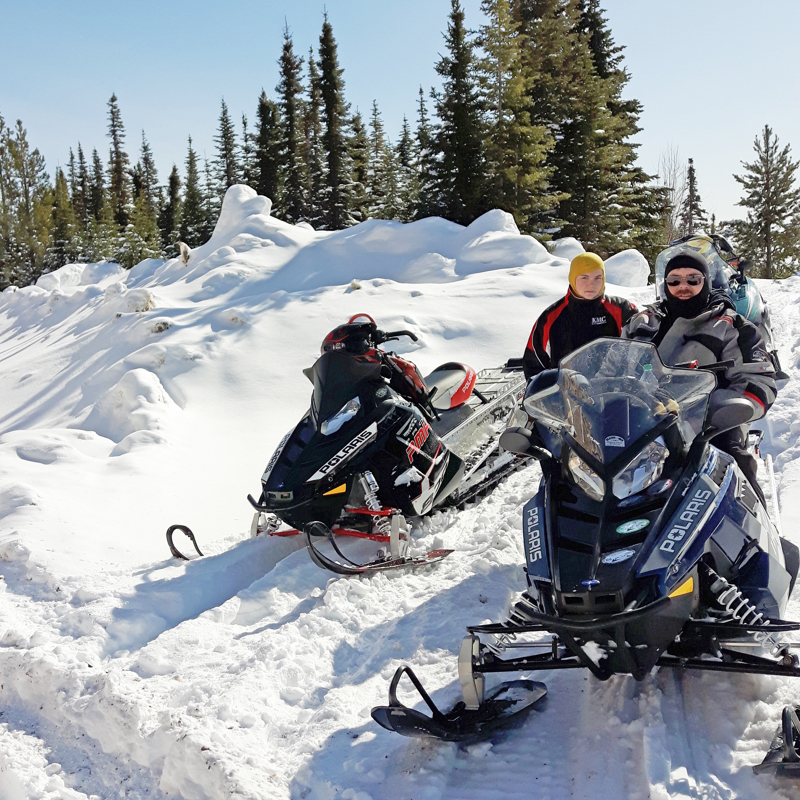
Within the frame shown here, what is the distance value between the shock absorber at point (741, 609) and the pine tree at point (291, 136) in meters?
32.2

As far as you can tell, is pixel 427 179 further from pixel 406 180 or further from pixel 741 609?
pixel 741 609

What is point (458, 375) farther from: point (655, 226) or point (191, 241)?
point (191, 241)

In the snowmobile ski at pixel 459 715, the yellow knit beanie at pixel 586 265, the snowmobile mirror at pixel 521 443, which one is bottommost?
the snowmobile ski at pixel 459 715

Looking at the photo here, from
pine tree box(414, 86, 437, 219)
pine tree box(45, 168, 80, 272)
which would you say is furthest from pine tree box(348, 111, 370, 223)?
pine tree box(45, 168, 80, 272)

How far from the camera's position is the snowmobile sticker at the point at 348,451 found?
414cm

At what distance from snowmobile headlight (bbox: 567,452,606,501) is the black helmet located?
2.28 m

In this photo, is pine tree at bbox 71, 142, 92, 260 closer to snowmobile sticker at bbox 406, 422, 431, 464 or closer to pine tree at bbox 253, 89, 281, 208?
pine tree at bbox 253, 89, 281, 208

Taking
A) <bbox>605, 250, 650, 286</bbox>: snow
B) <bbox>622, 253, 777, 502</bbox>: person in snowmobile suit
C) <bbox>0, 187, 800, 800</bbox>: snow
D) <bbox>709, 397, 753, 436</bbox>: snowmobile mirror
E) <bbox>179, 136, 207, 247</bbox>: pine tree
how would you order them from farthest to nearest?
<bbox>179, 136, 207, 247</bbox>: pine tree < <bbox>605, 250, 650, 286</bbox>: snow < <bbox>622, 253, 777, 502</bbox>: person in snowmobile suit < <bbox>709, 397, 753, 436</bbox>: snowmobile mirror < <bbox>0, 187, 800, 800</bbox>: snow

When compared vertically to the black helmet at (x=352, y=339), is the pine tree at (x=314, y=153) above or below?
above

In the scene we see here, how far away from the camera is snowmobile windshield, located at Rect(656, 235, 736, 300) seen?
473cm

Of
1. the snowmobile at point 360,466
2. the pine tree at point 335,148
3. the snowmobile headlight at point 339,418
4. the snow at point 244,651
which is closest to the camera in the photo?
the snow at point 244,651

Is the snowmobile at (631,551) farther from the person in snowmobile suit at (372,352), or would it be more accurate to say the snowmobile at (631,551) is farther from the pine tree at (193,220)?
the pine tree at (193,220)

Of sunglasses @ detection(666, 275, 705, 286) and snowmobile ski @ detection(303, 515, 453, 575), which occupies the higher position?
sunglasses @ detection(666, 275, 705, 286)

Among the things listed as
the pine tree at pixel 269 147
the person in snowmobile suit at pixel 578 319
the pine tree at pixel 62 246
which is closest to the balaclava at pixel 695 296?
the person in snowmobile suit at pixel 578 319
